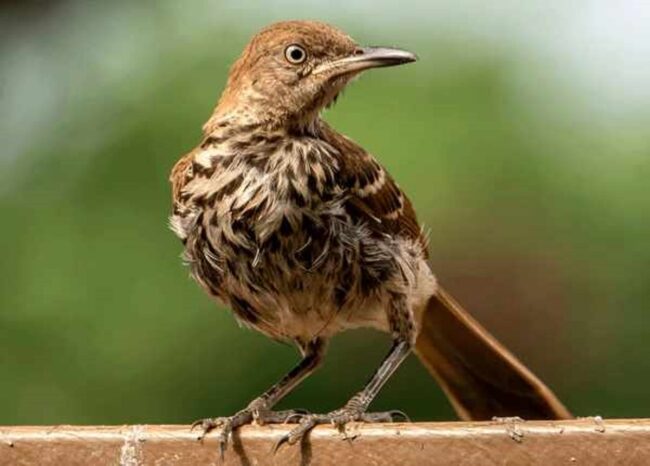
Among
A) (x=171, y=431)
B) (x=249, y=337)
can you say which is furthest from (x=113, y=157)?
(x=171, y=431)

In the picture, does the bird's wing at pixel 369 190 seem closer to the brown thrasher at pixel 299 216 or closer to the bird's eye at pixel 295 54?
the brown thrasher at pixel 299 216

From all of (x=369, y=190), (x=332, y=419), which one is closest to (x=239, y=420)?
(x=332, y=419)

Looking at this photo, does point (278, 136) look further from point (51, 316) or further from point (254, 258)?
point (51, 316)

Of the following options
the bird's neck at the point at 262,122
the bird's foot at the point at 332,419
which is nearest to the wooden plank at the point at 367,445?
the bird's foot at the point at 332,419

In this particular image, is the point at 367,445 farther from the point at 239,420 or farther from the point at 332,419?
the point at 239,420

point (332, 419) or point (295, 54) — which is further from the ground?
point (295, 54)

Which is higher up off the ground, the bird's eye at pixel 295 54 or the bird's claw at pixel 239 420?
the bird's eye at pixel 295 54

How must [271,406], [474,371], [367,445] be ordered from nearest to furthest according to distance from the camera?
1. [367,445]
2. [271,406]
3. [474,371]
